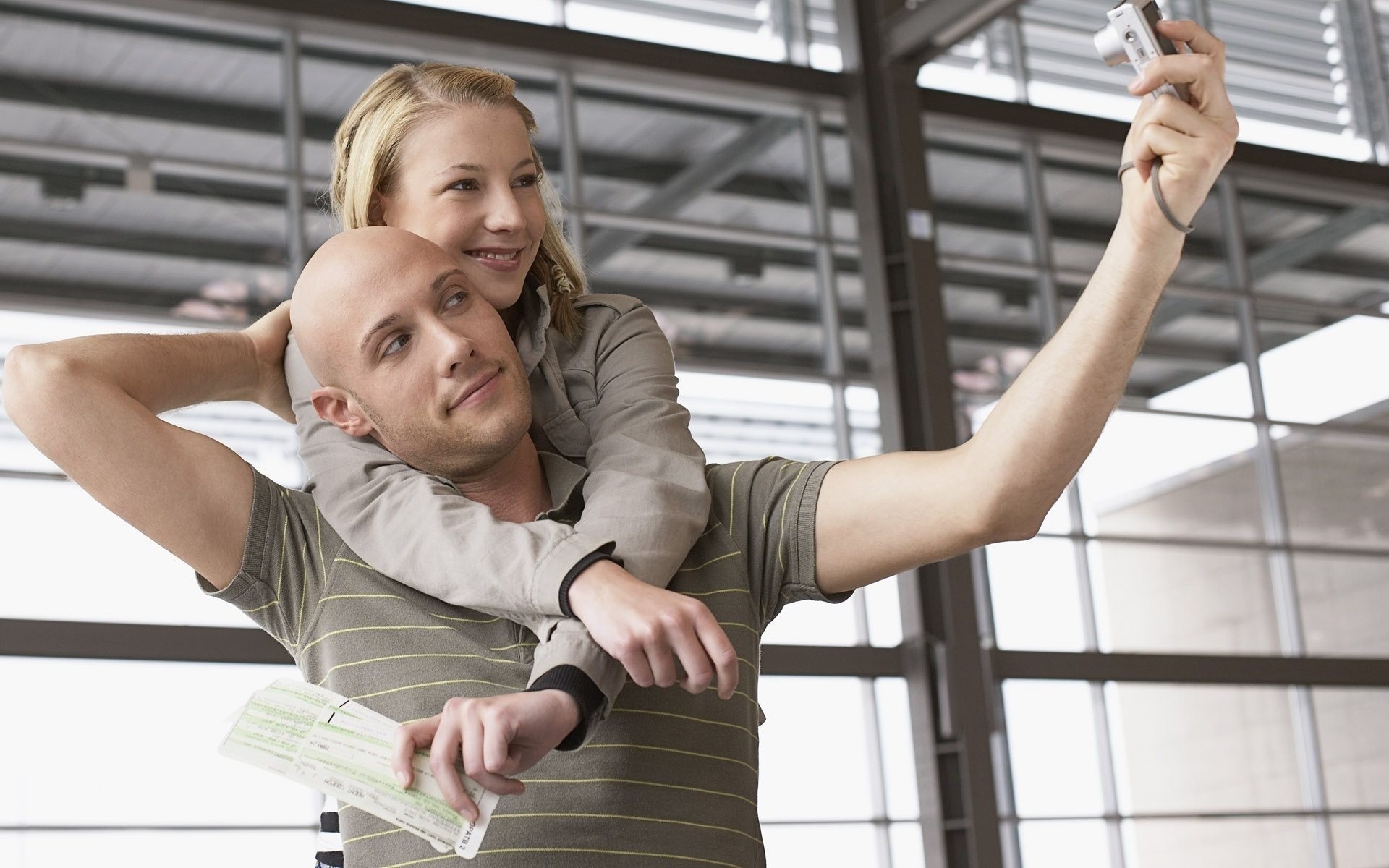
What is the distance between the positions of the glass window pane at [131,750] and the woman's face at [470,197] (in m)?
4.04

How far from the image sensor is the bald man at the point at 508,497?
1257 mm

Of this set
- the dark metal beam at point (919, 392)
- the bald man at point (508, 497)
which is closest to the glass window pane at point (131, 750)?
the dark metal beam at point (919, 392)

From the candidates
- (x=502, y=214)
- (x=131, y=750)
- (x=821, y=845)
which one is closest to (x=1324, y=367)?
(x=821, y=845)

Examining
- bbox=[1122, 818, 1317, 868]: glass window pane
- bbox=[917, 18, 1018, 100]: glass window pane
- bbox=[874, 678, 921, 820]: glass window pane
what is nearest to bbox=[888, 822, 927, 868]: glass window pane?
bbox=[874, 678, 921, 820]: glass window pane

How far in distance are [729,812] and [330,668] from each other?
0.37 m

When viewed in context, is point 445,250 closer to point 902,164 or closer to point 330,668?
point 330,668

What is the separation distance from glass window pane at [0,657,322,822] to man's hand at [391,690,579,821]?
14.6 feet

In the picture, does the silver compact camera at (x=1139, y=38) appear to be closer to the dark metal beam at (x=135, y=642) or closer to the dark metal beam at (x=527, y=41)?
the dark metal beam at (x=135, y=642)

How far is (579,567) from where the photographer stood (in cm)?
121

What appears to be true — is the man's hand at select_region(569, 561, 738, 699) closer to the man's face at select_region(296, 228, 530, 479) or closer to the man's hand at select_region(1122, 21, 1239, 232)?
the man's face at select_region(296, 228, 530, 479)

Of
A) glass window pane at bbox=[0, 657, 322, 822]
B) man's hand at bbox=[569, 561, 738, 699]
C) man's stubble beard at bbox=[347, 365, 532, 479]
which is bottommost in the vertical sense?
man's hand at bbox=[569, 561, 738, 699]

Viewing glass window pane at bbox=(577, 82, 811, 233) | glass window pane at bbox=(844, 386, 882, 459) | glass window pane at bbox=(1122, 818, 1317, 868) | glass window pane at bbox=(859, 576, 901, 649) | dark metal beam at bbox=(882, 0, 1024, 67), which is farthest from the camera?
glass window pane at bbox=(1122, 818, 1317, 868)

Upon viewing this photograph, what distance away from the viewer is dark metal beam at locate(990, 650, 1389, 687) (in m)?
6.39

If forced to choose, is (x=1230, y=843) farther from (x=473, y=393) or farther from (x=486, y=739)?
(x=486, y=739)
